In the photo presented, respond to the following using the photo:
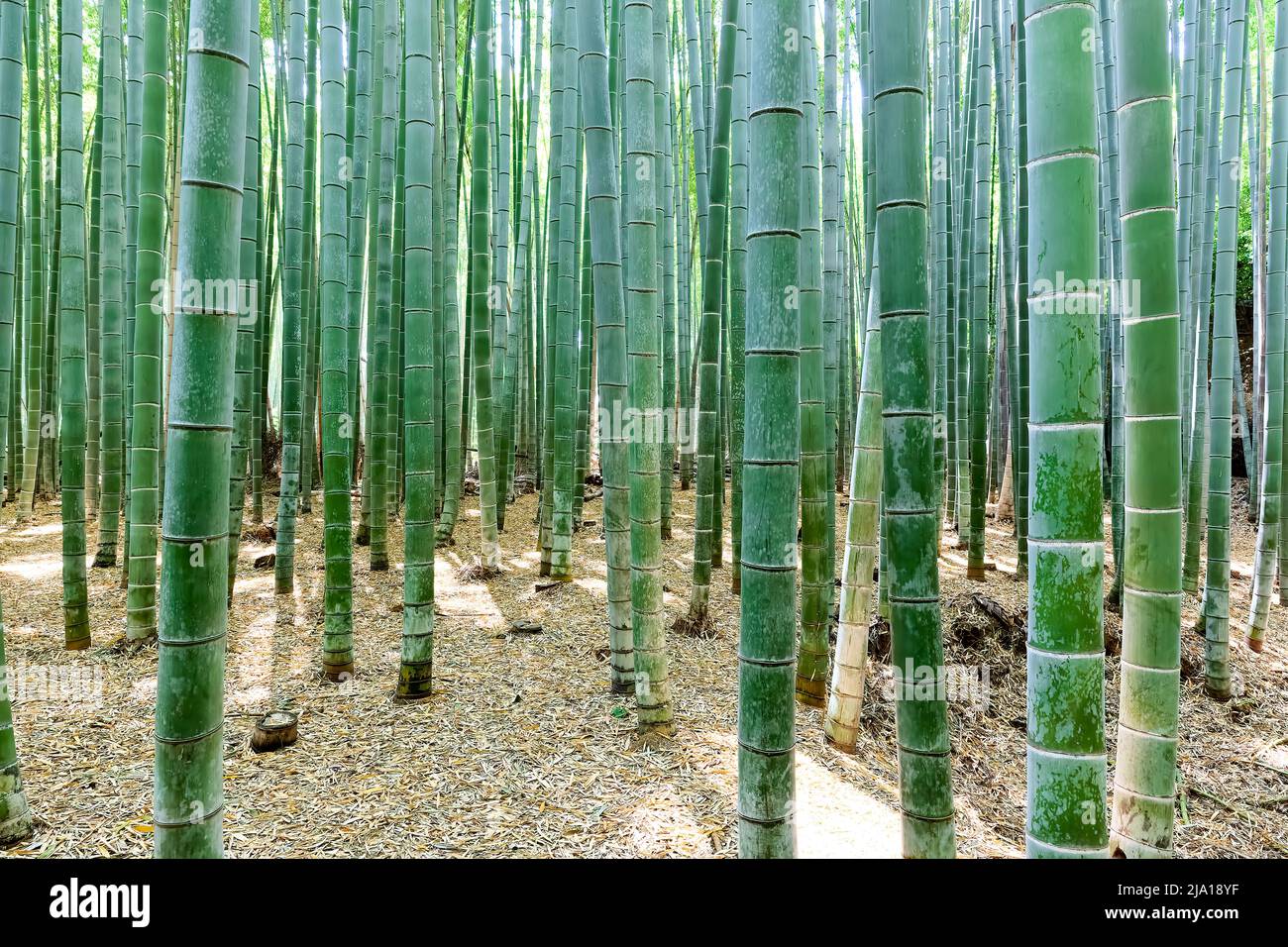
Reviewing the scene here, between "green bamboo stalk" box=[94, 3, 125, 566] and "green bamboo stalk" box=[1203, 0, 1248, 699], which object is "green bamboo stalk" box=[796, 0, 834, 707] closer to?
"green bamboo stalk" box=[1203, 0, 1248, 699]

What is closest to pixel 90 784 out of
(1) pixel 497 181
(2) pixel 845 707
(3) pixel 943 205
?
(2) pixel 845 707

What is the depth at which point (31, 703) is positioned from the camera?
2.67 metres

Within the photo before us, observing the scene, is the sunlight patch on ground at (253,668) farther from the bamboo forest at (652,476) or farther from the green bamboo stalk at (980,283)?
the green bamboo stalk at (980,283)

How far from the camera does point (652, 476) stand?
235 centimetres

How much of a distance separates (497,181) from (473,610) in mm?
2568

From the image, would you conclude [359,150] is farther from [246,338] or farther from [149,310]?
[246,338]

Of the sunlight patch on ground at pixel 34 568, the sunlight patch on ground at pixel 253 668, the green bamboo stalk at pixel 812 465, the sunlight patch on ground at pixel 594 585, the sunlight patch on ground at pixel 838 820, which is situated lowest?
the sunlight patch on ground at pixel 838 820

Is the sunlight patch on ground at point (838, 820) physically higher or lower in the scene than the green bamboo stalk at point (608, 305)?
lower

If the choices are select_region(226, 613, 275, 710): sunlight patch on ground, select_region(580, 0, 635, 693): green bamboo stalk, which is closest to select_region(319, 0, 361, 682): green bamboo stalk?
select_region(226, 613, 275, 710): sunlight patch on ground

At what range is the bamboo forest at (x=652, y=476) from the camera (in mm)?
1145

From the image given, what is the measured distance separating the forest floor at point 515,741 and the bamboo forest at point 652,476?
22 millimetres

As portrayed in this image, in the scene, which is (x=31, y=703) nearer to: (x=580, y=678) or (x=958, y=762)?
(x=580, y=678)

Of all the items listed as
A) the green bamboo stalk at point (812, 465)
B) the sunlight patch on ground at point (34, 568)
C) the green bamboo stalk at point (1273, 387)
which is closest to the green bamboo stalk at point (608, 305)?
the green bamboo stalk at point (812, 465)

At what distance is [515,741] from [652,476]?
1.02m
